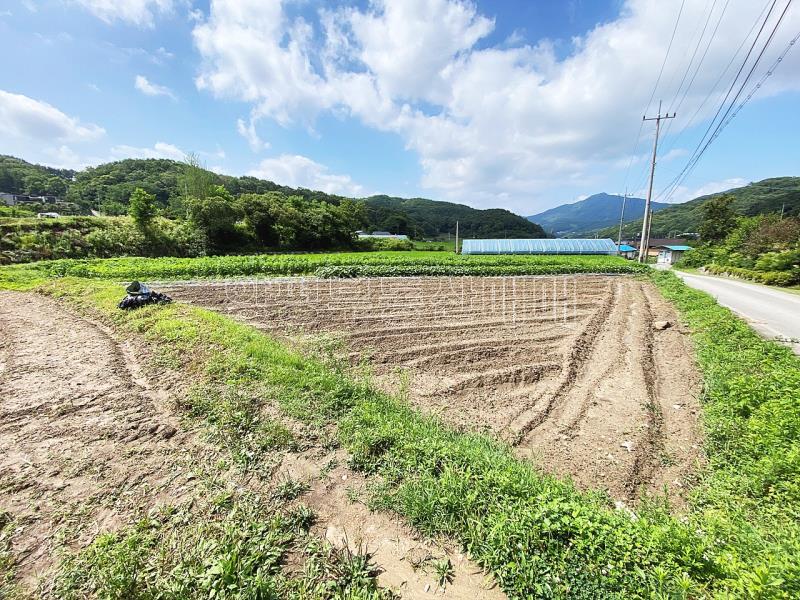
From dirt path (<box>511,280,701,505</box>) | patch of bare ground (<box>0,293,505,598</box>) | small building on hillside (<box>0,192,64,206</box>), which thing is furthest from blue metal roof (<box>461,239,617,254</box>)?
small building on hillside (<box>0,192,64,206</box>)

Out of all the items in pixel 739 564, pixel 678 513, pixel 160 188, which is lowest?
pixel 678 513

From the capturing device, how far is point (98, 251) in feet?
94.1

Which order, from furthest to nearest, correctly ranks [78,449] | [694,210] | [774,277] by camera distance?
[694,210]
[774,277]
[78,449]

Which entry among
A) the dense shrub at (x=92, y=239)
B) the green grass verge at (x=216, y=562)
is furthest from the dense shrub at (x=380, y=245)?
the green grass verge at (x=216, y=562)

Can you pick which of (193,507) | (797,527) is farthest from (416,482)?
(797,527)

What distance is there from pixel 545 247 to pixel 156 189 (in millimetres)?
74740

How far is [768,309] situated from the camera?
11977mm

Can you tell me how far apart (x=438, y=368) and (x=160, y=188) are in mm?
80833

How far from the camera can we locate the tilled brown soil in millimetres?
4891

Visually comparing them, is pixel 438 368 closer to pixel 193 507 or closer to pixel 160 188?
pixel 193 507

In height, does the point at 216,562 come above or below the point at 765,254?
below

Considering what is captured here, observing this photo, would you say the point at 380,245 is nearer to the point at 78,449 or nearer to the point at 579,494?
the point at 78,449

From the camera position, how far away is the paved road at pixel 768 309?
881cm

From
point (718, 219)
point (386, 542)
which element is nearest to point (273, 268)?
point (386, 542)
